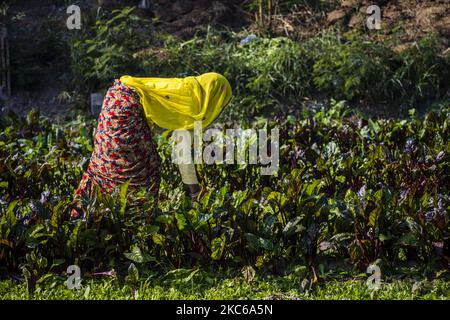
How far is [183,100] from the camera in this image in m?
5.30

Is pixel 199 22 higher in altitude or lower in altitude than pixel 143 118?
higher

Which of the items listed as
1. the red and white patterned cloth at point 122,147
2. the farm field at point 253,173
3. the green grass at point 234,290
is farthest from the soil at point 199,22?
the green grass at point 234,290

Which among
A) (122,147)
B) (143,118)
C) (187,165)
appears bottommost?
(187,165)

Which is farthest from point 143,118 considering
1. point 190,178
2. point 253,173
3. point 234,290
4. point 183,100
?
point 234,290

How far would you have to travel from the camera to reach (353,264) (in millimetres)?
4750

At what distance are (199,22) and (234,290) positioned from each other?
674cm

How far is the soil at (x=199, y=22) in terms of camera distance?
9961mm

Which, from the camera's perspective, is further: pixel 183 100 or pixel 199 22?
pixel 199 22

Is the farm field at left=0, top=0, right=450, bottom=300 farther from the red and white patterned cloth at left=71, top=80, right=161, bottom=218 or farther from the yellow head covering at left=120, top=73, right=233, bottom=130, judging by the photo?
the yellow head covering at left=120, top=73, right=233, bottom=130

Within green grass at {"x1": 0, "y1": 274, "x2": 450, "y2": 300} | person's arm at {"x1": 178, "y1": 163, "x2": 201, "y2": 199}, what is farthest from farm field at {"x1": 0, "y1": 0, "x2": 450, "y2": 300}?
person's arm at {"x1": 178, "y1": 163, "x2": 201, "y2": 199}

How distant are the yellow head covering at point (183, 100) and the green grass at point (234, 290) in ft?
4.02

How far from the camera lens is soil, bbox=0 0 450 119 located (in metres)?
9.96

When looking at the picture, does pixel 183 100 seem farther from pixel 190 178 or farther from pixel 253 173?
pixel 253 173

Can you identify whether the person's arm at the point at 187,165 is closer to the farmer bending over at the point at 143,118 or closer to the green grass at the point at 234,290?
the farmer bending over at the point at 143,118
